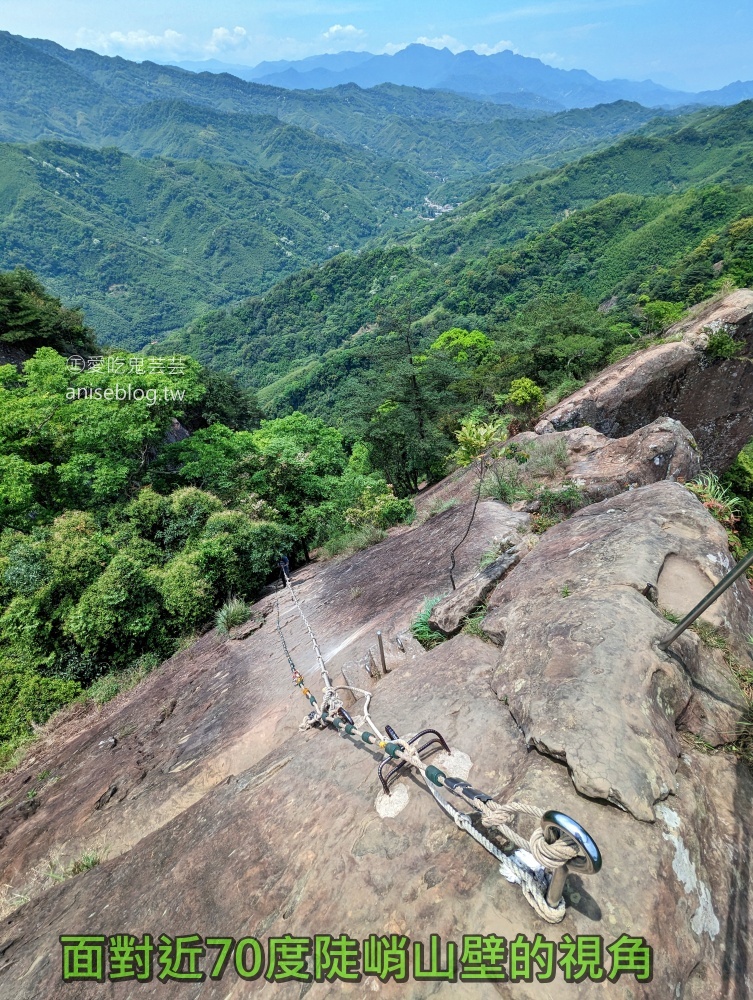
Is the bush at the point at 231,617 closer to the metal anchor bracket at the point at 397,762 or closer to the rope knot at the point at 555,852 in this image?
the metal anchor bracket at the point at 397,762

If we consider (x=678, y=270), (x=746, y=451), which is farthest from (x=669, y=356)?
(x=678, y=270)

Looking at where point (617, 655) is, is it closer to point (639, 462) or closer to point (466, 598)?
point (466, 598)

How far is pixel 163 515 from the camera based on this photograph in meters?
13.4

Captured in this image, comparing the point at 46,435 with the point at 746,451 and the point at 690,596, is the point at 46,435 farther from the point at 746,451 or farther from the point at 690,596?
the point at 746,451

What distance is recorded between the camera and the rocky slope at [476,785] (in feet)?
10.9

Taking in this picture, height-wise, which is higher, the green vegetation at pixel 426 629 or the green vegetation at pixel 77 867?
the green vegetation at pixel 426 629

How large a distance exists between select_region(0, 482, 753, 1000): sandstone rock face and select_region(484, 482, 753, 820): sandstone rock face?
0.07 feet

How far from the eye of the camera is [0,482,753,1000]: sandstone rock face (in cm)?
329

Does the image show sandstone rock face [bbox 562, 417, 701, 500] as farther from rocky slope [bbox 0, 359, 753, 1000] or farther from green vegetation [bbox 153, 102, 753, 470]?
green vegetation [bbox 153, 102, 753, 470]

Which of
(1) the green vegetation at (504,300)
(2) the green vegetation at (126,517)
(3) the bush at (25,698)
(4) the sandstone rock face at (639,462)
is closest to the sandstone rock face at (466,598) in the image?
(4) the sandstone rock face at (639,462)

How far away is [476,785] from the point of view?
438cm

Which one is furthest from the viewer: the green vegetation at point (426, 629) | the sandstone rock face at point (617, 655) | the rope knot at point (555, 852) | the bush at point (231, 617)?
the bush at point (231, 617)

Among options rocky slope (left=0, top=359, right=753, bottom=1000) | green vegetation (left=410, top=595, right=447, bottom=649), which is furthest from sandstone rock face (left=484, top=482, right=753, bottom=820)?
Answer: green vegetation (left=410, top=595, right=447, bottom=649)

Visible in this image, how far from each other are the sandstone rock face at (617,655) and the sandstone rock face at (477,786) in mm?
23
